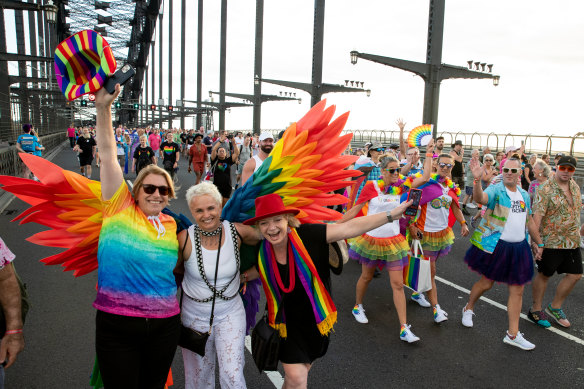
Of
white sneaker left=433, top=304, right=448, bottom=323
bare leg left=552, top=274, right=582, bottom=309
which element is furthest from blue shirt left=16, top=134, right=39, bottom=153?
bare leg left=552, top=274, right=582, bottom=309

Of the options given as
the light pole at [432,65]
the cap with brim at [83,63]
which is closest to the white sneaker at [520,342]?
the cap with brim at [83,63]

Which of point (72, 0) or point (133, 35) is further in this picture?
point (133, 35)

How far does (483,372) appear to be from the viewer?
3.67 m

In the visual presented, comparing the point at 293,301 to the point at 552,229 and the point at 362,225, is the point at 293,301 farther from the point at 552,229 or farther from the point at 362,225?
the point at 552,229

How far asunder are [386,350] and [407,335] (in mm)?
279

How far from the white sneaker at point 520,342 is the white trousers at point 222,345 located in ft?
9.63

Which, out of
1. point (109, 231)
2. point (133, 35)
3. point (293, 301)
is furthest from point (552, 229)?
point (133, 35)

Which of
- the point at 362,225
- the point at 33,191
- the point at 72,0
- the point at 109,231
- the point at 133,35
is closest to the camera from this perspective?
the point at 109,231

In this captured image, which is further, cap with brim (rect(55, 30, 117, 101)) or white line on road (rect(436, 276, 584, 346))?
white line on road (rect(436, 276, 584, 346))

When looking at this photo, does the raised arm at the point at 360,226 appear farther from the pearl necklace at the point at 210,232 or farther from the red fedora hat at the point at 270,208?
the pearl necklace at the point at 210,232

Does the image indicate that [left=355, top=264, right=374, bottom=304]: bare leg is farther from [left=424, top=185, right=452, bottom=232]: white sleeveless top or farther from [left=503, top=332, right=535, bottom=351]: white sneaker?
[left=503, top=332, right=535, bottom=351]: white sneaker

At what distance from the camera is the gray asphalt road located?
11.4 feet

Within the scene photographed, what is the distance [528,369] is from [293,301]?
2.52 meters

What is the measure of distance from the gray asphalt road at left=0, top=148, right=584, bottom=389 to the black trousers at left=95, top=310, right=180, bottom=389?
3.86 feet
